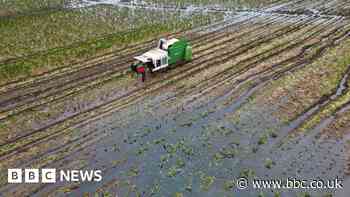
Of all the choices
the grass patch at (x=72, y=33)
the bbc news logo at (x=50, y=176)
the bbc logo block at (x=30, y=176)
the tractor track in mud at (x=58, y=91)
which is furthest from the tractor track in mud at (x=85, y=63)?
the bbc news logo at (x=50, y=176)

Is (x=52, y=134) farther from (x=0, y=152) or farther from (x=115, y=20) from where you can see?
(x=115, y=20)

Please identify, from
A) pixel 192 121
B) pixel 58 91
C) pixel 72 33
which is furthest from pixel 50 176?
pixel 72 33

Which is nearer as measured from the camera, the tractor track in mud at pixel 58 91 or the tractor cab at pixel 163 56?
the tractor track in mud at pixel 58 91

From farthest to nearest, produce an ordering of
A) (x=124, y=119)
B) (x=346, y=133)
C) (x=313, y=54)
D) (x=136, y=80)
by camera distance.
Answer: (x=313, y=54), (x=136, y=80), (x=124, y=119), (x=346, y=133)

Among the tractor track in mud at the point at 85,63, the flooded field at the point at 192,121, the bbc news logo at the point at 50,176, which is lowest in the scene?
the bbc news logo at the point at 50,176

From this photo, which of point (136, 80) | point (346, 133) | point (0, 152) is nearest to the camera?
point (0, 152)

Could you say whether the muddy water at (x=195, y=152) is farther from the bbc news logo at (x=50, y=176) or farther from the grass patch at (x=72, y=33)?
the grass patch at (x=72, y=33)

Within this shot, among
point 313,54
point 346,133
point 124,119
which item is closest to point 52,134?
point 124,119
